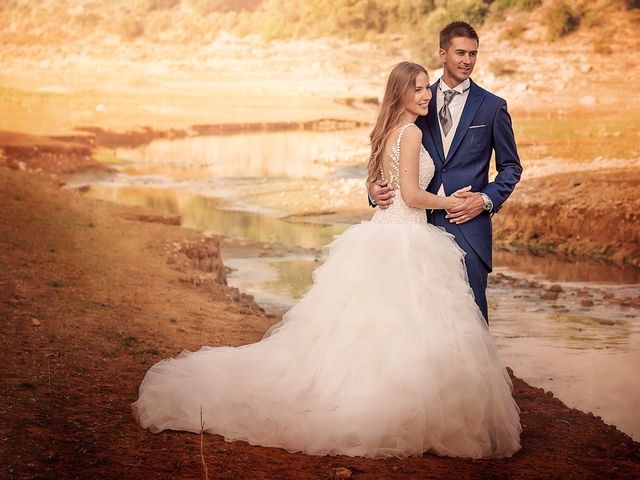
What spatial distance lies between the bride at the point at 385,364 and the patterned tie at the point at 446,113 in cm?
12

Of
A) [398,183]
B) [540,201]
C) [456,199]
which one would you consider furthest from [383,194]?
[540,201]

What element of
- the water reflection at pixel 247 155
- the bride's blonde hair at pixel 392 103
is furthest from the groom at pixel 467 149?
the water reflection at pixel 247 155

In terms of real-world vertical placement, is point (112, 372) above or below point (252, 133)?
below

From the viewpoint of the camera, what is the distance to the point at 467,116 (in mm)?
3352

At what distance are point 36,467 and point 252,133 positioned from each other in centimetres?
950

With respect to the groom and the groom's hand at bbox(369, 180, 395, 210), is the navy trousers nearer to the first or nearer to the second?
the groom

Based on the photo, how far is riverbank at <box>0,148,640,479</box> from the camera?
119 inches

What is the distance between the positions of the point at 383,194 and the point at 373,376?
659 millimetres

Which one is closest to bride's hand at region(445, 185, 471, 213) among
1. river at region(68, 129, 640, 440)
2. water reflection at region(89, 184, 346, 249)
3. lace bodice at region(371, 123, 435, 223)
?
lace bodice at region(371, 123, 435, 223)

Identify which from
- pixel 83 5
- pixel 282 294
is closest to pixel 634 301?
pixel 282 294

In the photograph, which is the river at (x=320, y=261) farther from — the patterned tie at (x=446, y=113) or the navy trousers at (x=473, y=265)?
the patterned tie at (x=446, y=113)

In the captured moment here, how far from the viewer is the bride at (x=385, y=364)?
3148 millimetres

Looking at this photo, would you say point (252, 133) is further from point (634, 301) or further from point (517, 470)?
point (517, 470)

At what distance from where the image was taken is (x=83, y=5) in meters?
11.8
